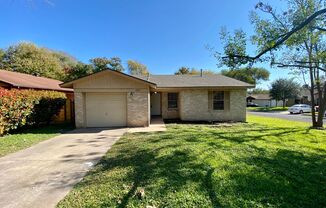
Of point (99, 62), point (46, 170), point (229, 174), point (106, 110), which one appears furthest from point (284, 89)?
point (46, 170)

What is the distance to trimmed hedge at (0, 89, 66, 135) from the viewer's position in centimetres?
909

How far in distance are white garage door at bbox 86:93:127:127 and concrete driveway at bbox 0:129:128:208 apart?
3.63 m

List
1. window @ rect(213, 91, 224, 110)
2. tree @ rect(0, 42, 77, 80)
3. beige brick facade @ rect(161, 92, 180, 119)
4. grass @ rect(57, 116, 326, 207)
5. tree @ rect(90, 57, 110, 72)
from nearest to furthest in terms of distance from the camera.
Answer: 1. grass @ rect(57, 116, 326, 207)
2. window @ rect(213, 91, 224, 110)
3. beige brick facade @ rect(161, 92, 180, 119)
4. tree @ rect(0, 42, 77, 80)
5. tree @ rect(90, 57, 110, 72)

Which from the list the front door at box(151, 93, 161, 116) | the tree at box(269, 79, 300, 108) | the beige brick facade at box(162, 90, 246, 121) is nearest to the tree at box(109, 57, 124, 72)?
the front door at box(151, 93, 161, 116)

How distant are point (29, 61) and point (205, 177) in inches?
1300

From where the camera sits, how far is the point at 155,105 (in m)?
17.5

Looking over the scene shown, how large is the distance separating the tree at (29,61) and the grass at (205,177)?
28.3m

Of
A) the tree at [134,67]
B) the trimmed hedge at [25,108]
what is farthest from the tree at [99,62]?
the trimmed hedge at [25,108]

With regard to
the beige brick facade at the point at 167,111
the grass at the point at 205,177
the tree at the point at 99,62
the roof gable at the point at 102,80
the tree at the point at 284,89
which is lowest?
the grass at the point at 205,177

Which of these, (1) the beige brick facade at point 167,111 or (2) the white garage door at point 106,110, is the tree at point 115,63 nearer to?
(1) the beige brick facade at point 167,111

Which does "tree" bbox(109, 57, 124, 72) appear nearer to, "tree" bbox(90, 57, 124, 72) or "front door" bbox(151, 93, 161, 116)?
"tree" bbox(90, 57, 124, 72)

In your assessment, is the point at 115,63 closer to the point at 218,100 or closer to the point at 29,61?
the point at 29,61

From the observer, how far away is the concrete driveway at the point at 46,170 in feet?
11.6

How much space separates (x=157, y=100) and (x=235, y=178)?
1366 centimetres
